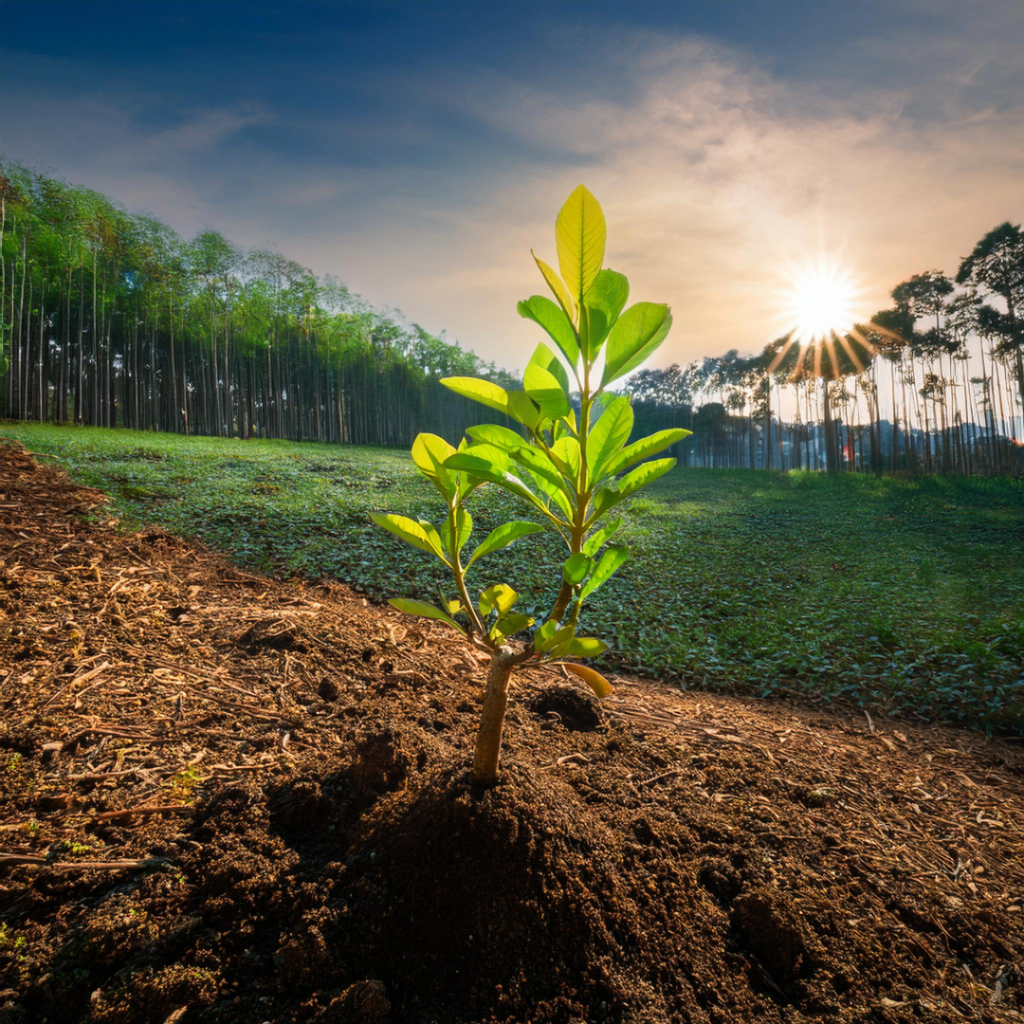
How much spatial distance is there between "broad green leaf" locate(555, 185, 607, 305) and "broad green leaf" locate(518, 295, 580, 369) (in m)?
0.05

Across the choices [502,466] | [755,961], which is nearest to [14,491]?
[502,466]

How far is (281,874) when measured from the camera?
1.01m

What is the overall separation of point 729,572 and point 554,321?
6.57 metres

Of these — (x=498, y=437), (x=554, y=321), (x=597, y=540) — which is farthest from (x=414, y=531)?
(x=554, y=321)

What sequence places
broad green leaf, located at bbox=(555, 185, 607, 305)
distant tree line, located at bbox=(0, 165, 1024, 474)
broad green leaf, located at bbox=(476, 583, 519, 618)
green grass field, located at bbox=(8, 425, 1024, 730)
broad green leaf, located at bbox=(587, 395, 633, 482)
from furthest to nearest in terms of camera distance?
distant tree line, located at bbox=(0, 165, 1024, 474) → green grass field, located at bbox=(8, 425, 1024, 730) → broad green leaf, located at bbox=(476, 583, 519, 618) → broad green leaf, located at bbox=(587, 395, 633, 482) → broad green leaf, located at bbox=(555, 185, 607, 305)

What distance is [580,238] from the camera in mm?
788

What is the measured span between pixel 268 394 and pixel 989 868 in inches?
1057

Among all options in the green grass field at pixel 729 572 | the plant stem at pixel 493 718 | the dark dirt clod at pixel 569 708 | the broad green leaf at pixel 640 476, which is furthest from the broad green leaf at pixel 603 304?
the green grass field at pixel 729 572

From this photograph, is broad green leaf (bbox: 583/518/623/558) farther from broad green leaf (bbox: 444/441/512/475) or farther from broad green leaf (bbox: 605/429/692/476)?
broad green leaf (bbox: 444/441/512/475)

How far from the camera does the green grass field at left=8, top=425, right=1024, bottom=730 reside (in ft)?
12.6

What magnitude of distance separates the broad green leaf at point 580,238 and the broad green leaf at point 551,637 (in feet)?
1.86

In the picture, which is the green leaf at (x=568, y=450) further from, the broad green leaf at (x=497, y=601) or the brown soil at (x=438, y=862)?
the brown soil at (x=438, y=862)

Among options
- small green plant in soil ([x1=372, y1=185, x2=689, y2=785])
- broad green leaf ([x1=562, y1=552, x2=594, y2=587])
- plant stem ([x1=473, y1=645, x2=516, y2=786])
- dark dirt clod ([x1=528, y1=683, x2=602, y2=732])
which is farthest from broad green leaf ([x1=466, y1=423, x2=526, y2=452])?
dark dirt clod ([x1=528, y1=683, x2=602, y2=732])

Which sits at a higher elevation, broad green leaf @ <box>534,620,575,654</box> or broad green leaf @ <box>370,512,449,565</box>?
broad green leaf @ <box>370,512,449,565</box>
